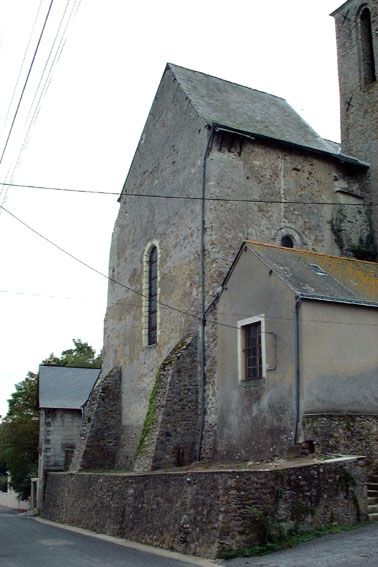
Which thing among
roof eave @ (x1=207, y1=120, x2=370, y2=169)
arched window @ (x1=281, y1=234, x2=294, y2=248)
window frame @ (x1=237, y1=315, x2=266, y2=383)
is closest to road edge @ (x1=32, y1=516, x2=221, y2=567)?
window frame @ (x1=237, y1=315, x2=266, y2=383)

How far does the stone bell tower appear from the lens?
22.8 metres

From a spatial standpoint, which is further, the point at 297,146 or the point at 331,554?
the point at 297,146

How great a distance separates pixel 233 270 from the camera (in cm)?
1762

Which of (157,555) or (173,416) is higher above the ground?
(173,416)

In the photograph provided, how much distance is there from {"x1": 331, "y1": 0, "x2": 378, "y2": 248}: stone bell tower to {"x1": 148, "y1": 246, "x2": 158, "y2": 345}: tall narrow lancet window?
7527 mm

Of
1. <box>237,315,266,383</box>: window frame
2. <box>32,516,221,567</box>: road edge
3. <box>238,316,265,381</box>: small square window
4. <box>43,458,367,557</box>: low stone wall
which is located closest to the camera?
<box>32,516,221,567</box>: road edge

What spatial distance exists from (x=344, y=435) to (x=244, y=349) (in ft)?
12.3

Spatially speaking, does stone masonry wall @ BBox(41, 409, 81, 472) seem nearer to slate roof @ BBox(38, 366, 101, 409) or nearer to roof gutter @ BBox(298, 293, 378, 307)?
slate roof @ BBox(38, 366, 101, 409)

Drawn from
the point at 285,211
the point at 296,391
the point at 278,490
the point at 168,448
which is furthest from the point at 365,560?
the point at 285,211

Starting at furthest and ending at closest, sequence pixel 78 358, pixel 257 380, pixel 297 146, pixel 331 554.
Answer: pixel 78 358, pixel 297 146, pixel 257 380, pixel 331 554

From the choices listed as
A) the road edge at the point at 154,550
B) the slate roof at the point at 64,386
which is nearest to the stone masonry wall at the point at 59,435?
the slate roof at the point at 64,386

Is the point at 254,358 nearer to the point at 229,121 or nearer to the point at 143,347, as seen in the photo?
the point at 143,347

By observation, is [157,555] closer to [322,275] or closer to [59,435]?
[322,275]

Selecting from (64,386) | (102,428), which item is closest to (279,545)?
(102,428)
